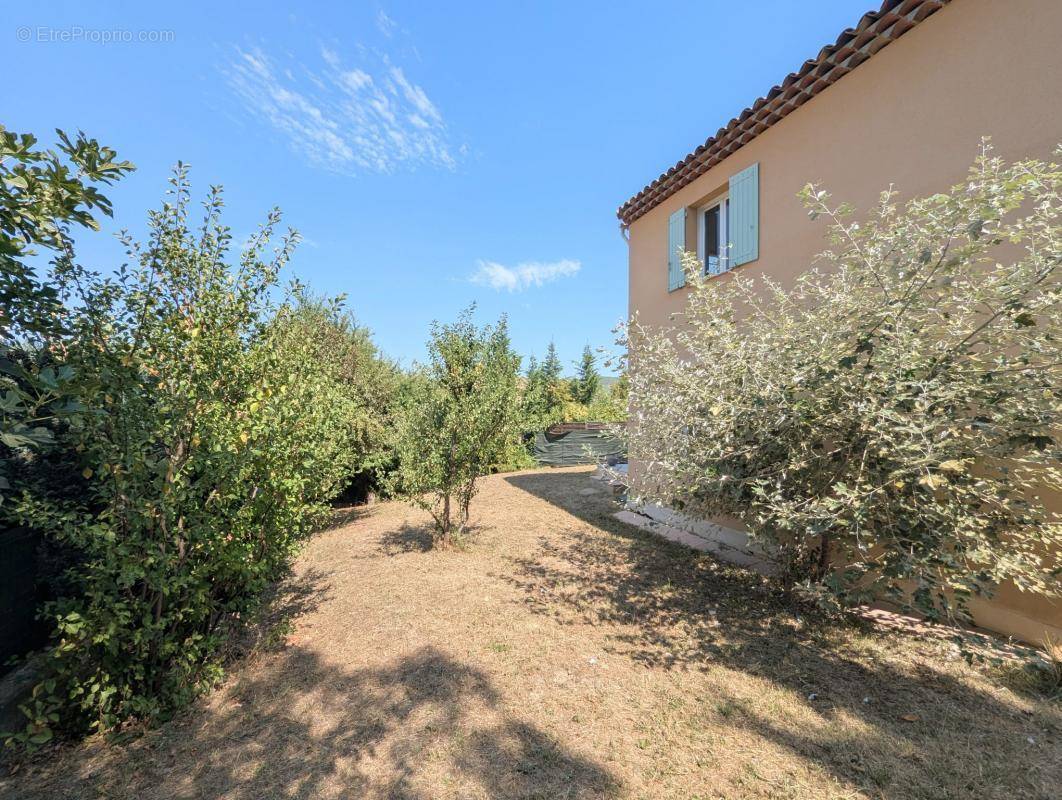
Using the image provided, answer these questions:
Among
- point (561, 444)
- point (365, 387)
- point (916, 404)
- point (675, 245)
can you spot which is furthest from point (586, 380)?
point (916, 404)

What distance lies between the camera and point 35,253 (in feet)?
6.77

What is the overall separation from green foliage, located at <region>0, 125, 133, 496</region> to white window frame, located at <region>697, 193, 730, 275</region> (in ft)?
19.3

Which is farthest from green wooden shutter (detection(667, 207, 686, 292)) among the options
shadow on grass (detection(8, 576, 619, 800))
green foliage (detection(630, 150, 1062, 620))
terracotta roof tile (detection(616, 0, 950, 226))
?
shadow on grass (detection(8, 576, 619, 800))

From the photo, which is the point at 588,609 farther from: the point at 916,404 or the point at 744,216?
the point at 744,216

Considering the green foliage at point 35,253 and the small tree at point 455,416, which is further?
the small tree at point 455,416

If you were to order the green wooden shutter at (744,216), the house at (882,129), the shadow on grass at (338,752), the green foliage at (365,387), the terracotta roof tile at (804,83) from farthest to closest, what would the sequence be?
the green foliage at (365,387) → the green wooden shutter at (744,216) → the terracotta roof tile at (804,83) → the house at (882,129) → the shadow on grass at (338,752)

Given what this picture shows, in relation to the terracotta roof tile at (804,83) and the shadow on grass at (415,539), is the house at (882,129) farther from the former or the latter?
the shadow on grass at (415,539)

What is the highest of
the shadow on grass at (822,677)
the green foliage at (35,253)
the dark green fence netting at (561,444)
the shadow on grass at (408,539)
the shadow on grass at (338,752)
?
the green foliage at (35,253)

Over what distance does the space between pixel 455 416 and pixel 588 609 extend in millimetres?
2882

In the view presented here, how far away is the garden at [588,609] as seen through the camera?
2451 millimetres

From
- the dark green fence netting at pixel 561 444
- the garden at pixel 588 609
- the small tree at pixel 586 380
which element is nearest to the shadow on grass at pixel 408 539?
the garden at pixel 588 609

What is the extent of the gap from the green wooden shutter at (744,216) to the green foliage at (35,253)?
6.05 metres

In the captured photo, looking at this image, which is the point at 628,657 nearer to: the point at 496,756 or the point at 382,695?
the point at 496,756

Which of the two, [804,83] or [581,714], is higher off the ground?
[804,83]
